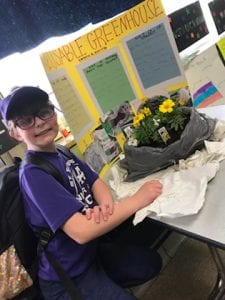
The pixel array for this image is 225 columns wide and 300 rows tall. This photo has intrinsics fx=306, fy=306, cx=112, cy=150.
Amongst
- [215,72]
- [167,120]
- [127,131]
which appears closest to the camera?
[167,120]

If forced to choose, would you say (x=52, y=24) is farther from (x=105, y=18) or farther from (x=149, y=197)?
(x=149, y=197)

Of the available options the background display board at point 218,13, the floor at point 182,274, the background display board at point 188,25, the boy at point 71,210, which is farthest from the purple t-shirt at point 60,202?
the background display board at point 218,13

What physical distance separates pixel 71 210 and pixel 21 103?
15.6 inches

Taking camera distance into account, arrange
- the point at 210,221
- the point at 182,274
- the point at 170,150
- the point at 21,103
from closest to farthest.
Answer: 1. the point at 210,221
2. the point at 21,103
3. the point at 170,150
4. the point at 182,274

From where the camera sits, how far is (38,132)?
107cm

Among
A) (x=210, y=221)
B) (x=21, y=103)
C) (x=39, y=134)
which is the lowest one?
(x=210, y=221)

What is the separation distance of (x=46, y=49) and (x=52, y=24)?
184 millimetres

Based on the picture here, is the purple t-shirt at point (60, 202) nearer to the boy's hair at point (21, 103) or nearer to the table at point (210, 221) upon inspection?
the boy's hair at point (21, 103)

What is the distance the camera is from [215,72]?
2.16 metres

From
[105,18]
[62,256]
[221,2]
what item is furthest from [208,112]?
[221,2]

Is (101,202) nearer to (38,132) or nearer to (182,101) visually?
(38,132)

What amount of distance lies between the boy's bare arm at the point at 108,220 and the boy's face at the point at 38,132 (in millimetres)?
296

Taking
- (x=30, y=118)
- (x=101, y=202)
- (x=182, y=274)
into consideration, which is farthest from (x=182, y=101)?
(x=182, y=274)

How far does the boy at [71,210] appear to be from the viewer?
96 centimetres
